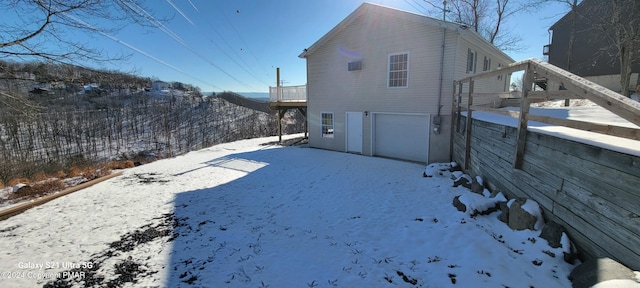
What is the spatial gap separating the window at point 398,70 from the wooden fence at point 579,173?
16.8 feet

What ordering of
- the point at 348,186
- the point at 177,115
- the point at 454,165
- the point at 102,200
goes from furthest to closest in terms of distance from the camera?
the point at 177,115 < the point at 454,165 < the point at 348,186 < the point at 102,200

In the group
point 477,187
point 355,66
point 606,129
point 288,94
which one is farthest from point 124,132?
point 606,129

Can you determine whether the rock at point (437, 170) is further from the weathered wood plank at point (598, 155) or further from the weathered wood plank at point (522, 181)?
the weathered wood plank at point (598, 155)

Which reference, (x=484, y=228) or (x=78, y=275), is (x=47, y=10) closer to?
(x=78, y=275)

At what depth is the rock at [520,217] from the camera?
3135mm

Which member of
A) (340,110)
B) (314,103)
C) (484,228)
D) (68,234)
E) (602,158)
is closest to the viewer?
(602,158)

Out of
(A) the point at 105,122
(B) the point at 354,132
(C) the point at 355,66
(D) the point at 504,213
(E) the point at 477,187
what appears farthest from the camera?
(A) the point at 105,122

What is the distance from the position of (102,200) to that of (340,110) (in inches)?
330

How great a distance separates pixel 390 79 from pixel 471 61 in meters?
3.07

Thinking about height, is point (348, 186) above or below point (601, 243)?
below

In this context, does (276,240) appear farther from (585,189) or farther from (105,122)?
(105,122)

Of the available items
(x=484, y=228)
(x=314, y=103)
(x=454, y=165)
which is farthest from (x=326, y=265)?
(x=314, y=103)

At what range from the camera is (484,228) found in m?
3.68

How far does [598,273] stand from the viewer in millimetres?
2109
